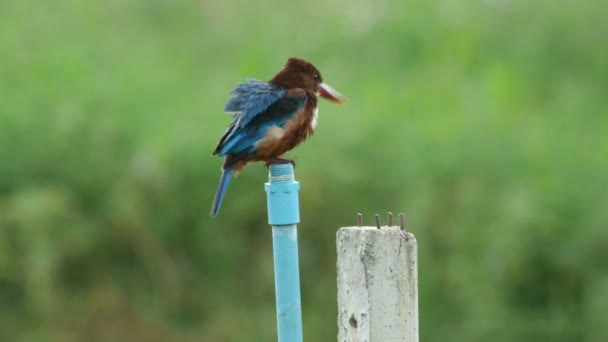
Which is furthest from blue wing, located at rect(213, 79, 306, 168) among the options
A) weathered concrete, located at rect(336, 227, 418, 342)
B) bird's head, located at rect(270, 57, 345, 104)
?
weathered concrete, located at rect(336, 227, 418, 342)

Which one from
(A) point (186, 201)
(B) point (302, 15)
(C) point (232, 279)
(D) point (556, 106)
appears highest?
(B) point (302, 15)

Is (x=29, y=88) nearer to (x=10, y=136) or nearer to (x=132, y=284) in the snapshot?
(x=10, y=136)

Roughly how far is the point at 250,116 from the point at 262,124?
2.0 inches

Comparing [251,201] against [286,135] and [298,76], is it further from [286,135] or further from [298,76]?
[286,135]

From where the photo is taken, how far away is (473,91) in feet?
27.2

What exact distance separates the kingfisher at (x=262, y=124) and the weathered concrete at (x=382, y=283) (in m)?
1.00

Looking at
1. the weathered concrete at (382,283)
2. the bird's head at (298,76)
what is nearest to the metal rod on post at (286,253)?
the weathered concrete at (382,283)

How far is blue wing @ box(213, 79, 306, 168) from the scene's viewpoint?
4094mm

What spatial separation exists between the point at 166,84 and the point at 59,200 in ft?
5.04

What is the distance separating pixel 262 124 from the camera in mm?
4117

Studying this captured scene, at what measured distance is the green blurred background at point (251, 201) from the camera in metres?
6.68

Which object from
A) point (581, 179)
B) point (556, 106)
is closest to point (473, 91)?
point (556, 106)

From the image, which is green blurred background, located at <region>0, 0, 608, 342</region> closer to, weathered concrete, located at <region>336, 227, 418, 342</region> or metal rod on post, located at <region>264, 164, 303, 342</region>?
metal rod on post, located at <region>264, 164, 303, 342</region>

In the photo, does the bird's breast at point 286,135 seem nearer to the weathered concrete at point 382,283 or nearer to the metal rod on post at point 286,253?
the metal rod on post at point 286,253
